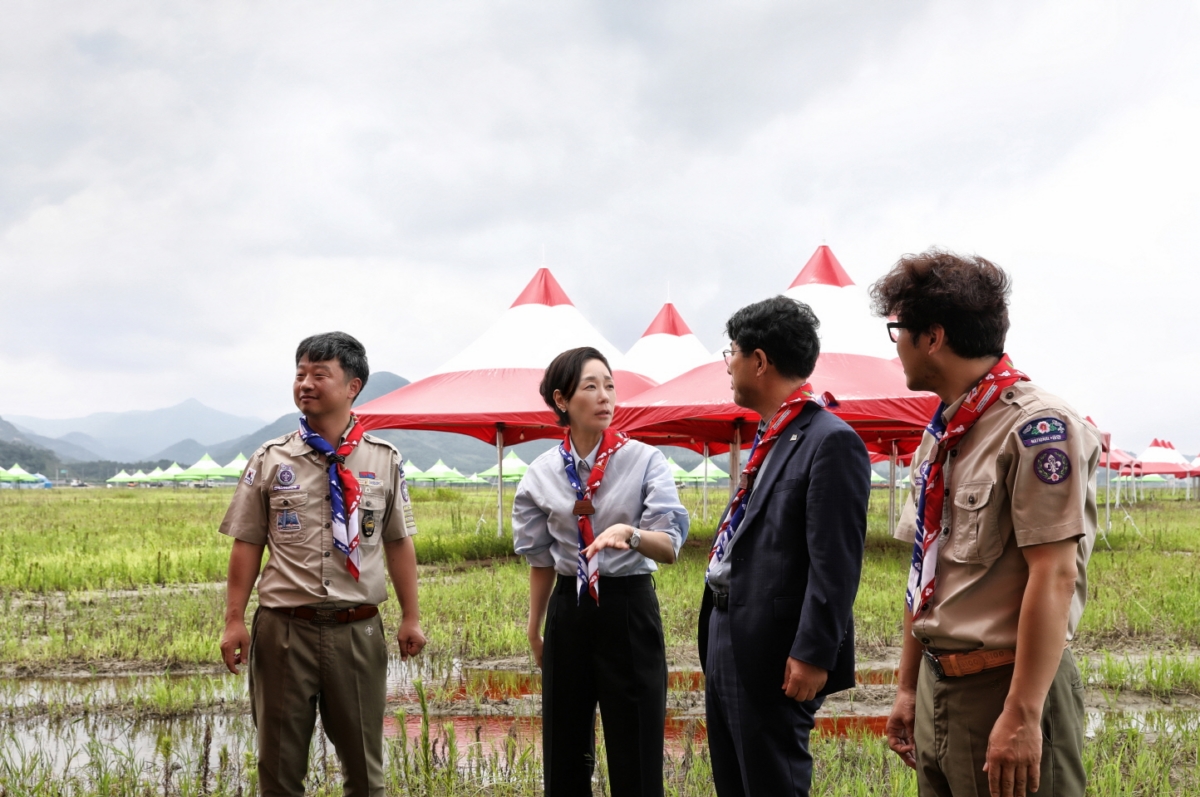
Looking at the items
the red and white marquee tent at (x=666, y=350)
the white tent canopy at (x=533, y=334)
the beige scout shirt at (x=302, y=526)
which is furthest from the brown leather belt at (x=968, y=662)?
the red and white marquee tent at (x=666, y=350)

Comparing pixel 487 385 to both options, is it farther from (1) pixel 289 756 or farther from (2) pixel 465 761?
(1) pixel 289 756

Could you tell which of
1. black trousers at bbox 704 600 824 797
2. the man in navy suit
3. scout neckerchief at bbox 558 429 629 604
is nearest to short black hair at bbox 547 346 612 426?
scout neckerchief at bbox 558 429 629 604

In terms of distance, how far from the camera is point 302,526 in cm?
312

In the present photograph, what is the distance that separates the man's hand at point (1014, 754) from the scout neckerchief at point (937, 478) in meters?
0.32

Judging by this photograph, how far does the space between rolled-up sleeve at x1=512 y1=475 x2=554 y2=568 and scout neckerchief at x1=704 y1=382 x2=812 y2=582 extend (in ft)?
2.53

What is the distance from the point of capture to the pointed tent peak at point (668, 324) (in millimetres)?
21516

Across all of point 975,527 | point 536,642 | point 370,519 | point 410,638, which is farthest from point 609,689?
point 975,527

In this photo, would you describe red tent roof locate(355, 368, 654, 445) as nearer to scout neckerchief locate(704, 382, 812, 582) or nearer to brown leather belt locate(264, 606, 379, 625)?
brown leather belt locate(264, 606, 379, 625)

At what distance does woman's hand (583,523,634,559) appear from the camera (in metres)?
2.70

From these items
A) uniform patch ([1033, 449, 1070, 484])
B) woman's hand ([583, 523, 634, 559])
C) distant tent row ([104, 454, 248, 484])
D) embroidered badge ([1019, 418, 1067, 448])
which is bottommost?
distant tent row ([104, 454, 248, 484])

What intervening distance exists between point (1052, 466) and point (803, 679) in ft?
2.77

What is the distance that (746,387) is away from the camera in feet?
8.77

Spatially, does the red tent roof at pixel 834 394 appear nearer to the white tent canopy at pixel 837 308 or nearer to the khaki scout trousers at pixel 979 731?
the white tent canopy at pixel 837 308

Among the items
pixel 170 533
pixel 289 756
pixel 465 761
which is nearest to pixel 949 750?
pixel 289 756
